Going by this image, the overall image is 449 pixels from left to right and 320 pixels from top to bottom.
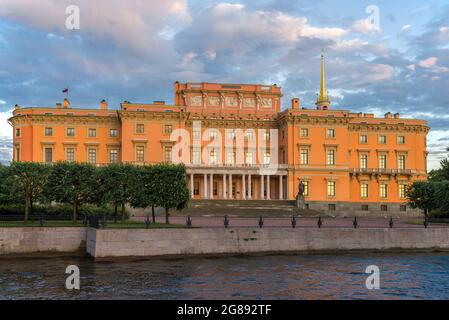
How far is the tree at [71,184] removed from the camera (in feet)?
122

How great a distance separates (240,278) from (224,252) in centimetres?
768

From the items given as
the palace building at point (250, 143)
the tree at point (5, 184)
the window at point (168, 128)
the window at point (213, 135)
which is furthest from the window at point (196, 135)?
the tree at point (5, 184)

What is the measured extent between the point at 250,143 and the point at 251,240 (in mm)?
40256

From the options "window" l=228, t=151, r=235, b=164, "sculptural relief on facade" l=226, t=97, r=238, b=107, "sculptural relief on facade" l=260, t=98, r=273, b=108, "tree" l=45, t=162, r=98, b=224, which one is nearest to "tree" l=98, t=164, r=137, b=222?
"tree" l=45, t=162, r=98, b=224

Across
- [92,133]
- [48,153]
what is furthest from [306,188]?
[48,153]

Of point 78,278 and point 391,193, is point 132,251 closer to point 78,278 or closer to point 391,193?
point 78,278

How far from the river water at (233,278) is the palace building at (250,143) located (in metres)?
37.9

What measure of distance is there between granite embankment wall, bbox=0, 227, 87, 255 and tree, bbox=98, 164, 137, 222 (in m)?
4.78

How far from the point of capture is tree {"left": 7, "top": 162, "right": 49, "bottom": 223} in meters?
36.9

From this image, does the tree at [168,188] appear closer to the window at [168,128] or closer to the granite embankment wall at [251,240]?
the granite embankment wall at [251,240]

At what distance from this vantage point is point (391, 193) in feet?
243

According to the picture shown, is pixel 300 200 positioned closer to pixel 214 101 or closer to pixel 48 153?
pixel 214 101
